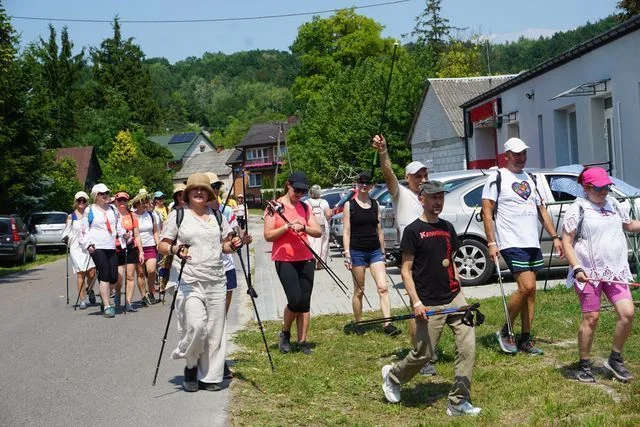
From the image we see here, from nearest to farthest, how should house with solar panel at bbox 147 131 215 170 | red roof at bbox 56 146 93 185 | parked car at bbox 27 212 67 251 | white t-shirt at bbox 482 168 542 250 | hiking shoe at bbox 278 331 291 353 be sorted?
white t-shirt at bbox 482 168 542 250, hiking shoe at bbox 278 331 291 353, parked car at bbox 27 212 67 251, red roof at bbox 56 146 93 185, house with solar panel at bbox 147 131 215 170

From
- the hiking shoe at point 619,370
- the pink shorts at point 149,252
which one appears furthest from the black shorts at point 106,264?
the hiking shoe at point 619,370

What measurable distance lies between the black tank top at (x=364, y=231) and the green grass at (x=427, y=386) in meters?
1.02

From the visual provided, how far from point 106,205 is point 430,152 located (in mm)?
31410

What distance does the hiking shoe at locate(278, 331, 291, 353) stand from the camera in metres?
9.38

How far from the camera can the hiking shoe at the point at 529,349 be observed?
8445 mm

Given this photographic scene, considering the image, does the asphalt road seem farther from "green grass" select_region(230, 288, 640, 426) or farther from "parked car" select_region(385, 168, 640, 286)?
"parked car" select_region(385, 168, 640, 286)

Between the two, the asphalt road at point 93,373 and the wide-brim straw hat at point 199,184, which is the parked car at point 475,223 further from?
the wide-brim straw hat at point 199,184

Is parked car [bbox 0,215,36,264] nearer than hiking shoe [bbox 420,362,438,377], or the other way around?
hiking shoe [bbox 420,362,438,377]

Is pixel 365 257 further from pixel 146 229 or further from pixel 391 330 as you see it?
pixel 146 229

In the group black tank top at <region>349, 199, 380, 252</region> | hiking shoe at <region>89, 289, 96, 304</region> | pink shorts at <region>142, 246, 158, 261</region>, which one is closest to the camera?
black tank top at <region>349, 199, 380, 252</region>

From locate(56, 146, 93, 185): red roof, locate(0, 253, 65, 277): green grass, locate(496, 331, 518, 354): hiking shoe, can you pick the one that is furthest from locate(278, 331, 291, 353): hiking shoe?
locate(56, 146, 93, 185): red roof

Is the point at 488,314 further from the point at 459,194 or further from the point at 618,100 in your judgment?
the point at 618,100

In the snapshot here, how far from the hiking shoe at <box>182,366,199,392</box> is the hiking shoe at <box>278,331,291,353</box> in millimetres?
1573

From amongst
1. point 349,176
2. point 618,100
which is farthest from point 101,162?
point 618,100
